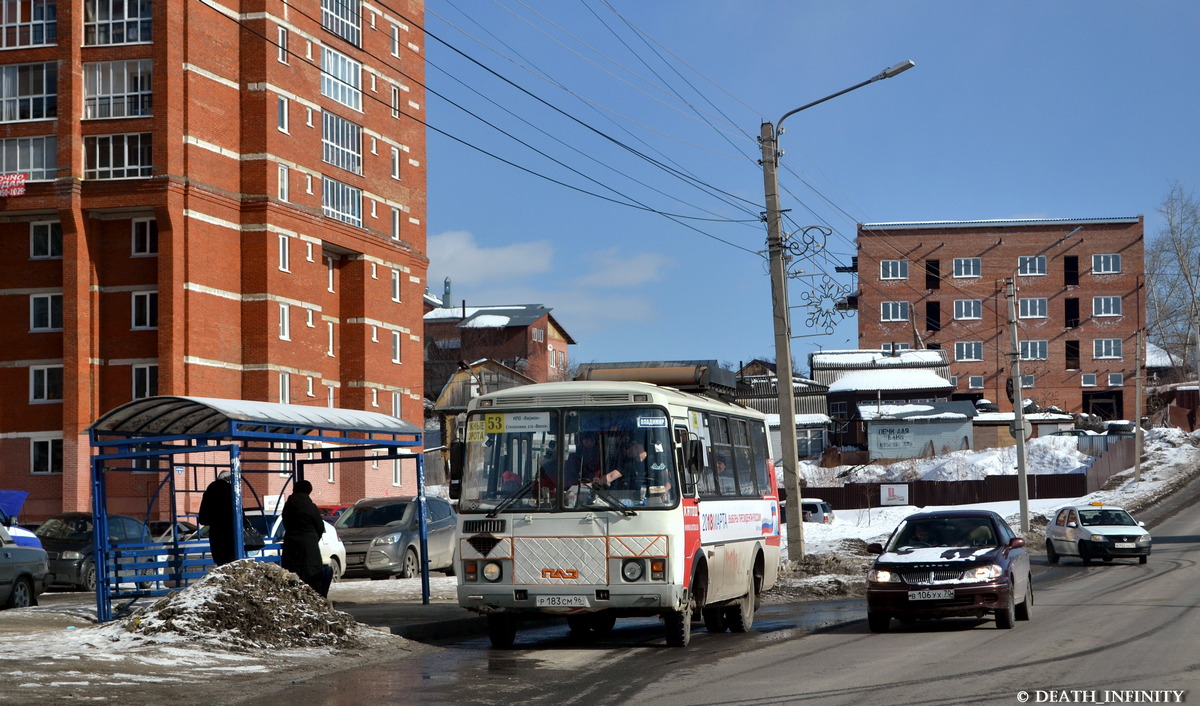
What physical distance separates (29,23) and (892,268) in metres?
71.0

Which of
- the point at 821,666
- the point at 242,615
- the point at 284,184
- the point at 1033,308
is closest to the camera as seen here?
the point at 821,666

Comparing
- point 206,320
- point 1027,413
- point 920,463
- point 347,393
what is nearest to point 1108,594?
point 206,320

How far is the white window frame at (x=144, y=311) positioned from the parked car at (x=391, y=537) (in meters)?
28.5

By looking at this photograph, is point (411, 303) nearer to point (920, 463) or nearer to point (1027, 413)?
point (920, 463)

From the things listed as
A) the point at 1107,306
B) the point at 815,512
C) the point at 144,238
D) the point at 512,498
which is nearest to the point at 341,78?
the point at 144,238

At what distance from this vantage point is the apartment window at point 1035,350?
346 ft

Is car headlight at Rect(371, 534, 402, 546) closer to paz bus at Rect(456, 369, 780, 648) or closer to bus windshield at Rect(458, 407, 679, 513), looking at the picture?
paz bus at Rect(456, 369, 780, 648)

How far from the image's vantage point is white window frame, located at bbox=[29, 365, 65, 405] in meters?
53.4

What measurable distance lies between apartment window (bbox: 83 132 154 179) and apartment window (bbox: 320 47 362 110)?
9.04m

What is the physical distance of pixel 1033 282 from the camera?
106m

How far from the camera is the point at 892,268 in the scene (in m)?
107

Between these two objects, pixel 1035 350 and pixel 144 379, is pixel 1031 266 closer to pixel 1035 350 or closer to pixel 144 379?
pixel 1035 350

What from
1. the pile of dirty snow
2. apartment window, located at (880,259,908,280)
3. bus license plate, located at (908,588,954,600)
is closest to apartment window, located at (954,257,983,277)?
apartment window, located at (880,259,908,280)

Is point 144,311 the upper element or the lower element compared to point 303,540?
upper
